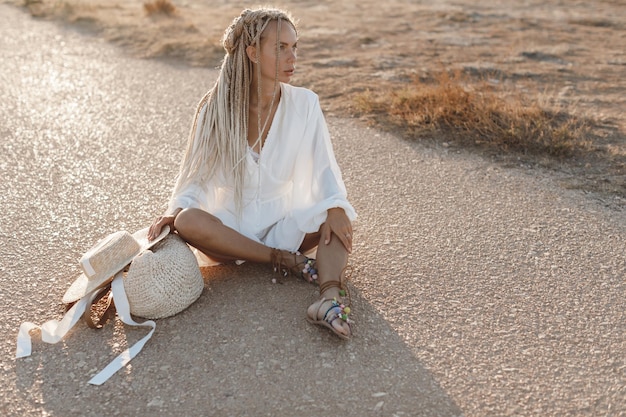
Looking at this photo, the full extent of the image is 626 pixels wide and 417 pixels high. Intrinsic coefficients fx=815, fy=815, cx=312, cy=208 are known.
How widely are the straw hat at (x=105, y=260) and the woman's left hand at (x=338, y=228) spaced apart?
709 millimetres

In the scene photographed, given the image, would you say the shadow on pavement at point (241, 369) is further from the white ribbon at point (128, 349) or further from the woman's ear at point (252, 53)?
the woman's ear at point (252, 53)

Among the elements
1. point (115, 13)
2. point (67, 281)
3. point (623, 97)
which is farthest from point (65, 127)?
point (115, 13)

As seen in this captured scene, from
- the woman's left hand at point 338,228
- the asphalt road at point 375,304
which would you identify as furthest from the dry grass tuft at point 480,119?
the woman's left hand at point 338,228

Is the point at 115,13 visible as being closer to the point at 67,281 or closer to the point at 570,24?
the point at 570,24

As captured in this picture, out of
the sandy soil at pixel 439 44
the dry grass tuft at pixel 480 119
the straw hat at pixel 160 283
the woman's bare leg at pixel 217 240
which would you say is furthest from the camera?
the sandy soil at pixel 439 44

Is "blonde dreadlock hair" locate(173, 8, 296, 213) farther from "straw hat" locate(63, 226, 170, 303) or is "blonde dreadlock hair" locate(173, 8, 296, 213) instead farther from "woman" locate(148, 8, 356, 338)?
"straw hat" locate(63, 226, 170, 303)

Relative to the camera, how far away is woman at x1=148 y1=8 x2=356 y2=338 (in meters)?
3.69

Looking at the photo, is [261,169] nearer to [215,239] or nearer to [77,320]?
[215,239]

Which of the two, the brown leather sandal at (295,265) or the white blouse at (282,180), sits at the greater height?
the white blouse at (282,180)

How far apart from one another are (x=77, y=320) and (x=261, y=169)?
109 cm

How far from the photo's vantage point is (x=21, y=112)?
6871mm

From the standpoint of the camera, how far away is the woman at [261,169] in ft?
12.1

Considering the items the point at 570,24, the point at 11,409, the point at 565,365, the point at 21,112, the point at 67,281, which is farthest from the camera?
the point at 570,24

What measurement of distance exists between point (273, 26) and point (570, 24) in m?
7.39
